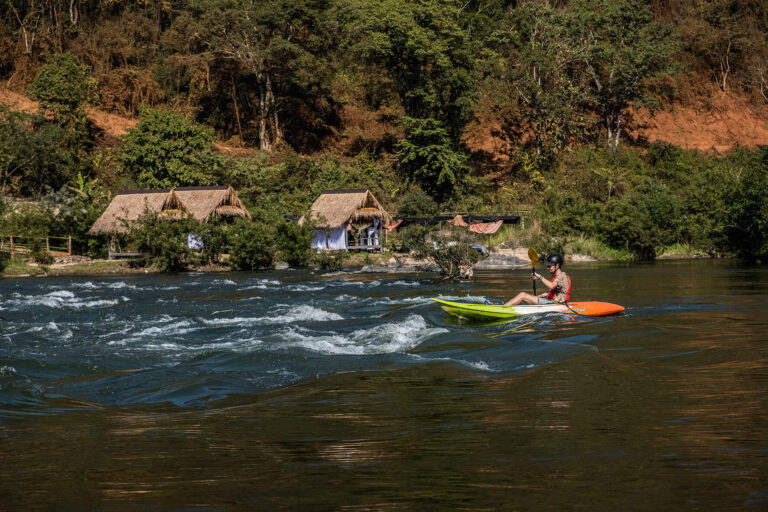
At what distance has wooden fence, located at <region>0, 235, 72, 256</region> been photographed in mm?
31250

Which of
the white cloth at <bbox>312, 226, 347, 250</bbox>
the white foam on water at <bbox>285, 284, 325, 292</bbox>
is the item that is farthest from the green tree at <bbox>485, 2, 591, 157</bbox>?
the white foam on water at <bbox>285, 284, 325, 292</bbox>

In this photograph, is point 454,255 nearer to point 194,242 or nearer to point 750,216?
point 194,242

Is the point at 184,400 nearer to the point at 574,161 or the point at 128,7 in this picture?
the point at 574,161

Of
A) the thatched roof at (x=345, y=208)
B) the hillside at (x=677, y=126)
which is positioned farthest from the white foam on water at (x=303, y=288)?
the hillside at (x=677, y=126)

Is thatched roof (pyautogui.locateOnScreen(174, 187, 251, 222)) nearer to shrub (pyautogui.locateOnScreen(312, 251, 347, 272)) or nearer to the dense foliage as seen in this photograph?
the dense foliage

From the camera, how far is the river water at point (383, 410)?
5.38 m

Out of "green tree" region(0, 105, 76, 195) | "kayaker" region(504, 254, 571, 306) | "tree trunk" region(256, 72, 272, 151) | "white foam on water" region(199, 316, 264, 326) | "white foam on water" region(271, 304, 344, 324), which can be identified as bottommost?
"white foam on water" region(199, 316, 264, 326)

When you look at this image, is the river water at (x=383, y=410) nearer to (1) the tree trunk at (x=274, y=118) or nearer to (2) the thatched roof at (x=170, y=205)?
(2) the thatched roof at (x=170, y=205)

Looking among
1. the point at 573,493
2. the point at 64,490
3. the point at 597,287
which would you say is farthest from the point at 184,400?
the point at 597,287

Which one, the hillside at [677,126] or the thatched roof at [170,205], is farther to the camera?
the hillside at [677,126]

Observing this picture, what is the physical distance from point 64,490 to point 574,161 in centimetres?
4110

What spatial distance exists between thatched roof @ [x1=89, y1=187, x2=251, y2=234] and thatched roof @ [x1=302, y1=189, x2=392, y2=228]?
10.7ft

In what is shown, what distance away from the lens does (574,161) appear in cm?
4422

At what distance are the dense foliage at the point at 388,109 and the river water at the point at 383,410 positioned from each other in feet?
59.4
